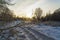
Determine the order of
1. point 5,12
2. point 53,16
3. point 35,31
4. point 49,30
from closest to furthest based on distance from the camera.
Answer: point 5,12, point 53,16, point 49,30, point 35,31

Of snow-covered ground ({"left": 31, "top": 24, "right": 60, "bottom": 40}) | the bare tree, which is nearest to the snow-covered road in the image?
snow-covered ground ({"left": 31, "top": 24, "right": 60, "bottom": 40})

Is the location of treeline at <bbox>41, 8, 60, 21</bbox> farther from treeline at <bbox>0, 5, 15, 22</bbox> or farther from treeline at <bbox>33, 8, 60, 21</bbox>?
treeline at <bbox>0, 5, 15, 22</bbox>

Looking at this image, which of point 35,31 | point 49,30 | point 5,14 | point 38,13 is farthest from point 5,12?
point 35,31

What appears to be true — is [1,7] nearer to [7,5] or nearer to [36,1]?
[7,5]

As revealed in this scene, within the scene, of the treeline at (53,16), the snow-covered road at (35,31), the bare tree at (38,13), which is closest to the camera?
the treeline at (53,16)

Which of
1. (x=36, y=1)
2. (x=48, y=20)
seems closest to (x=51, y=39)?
(x=48, y=20)

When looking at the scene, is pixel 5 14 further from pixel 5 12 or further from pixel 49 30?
pixel 49 30

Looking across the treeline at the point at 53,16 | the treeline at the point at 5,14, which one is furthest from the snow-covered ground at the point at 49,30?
the treeline at the point at 5,14

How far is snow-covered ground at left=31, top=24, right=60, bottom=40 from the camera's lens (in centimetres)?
383

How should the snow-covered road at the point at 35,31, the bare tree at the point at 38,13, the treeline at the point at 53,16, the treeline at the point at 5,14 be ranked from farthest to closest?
the snow-covered road at the point at 35,31 → the bare tree at the point at 38,13 → the treeline at the point at 53,16 → the treeline at the point at 5,14

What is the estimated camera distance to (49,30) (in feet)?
13.6

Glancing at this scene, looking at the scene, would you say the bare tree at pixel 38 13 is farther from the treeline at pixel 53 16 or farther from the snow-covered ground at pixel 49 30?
the snow-covered ground at pixel 49 30

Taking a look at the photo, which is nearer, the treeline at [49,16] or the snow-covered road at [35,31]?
the treeline at [49,16]

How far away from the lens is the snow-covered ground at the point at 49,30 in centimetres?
383
